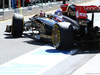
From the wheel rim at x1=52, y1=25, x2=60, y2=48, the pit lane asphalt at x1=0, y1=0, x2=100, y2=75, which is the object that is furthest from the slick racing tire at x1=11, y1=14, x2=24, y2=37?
the wheel rim at x1=52, y1=25, x2=60, y2=48

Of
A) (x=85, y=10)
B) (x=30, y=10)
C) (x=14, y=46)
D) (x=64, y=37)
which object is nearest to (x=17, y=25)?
(x=14, y=46)

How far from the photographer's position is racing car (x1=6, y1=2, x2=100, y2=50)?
38.8 feet

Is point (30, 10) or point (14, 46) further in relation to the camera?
point (30, 10)

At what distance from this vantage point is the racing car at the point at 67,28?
38.8ft

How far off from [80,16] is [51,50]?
5.17 ft

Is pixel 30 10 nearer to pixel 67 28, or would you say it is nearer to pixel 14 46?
pixel 14 46

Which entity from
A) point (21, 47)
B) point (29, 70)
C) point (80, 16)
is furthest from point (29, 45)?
point (29, 70)

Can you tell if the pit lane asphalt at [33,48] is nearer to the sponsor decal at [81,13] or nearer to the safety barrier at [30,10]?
the sponsor decal at [81,13]

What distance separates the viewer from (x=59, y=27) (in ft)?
39.1

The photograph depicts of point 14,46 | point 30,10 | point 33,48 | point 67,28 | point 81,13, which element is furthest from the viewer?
point 30,10

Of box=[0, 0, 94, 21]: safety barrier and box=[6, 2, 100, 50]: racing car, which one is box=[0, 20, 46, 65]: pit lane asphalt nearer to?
box=[6, 2, 100, 50]: racing car

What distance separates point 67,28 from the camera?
11.8 m

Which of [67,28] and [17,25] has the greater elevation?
[67,28]

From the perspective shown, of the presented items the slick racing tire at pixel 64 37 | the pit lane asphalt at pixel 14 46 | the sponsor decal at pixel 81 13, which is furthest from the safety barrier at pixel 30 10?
the slick racing tire at pixel 64 37
